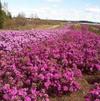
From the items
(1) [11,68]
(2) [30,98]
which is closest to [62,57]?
(1) [11,68]

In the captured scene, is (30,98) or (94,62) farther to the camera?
(94,62)

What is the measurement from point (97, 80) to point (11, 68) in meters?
3.41

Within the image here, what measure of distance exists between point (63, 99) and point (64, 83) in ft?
1.63

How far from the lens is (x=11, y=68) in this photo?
30.6 ft

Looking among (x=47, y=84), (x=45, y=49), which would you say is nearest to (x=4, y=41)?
(x=45, y=49)

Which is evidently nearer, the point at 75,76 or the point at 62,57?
the point at 75,76

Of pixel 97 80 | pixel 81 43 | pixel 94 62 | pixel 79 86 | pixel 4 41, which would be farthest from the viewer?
pixel 81 43

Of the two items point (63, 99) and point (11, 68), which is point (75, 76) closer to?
point (63, 99)

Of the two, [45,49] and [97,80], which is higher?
[45,49]

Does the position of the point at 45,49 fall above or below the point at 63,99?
above

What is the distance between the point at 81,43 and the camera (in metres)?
15.2

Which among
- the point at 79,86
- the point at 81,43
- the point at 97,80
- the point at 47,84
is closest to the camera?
the point at 47,84

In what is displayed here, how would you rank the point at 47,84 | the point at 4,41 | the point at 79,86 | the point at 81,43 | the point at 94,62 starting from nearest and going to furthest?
1. the point at 47,84
2. the point at 79,86
3. the point at 94,62
4. the point at 4,41
5. the point at 81,43

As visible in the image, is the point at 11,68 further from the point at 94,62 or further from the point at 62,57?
the point at 94,62
